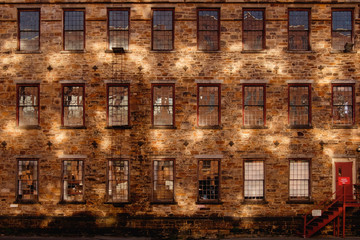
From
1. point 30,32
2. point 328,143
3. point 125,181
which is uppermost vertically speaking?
point 30,32

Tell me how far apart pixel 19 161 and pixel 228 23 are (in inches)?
497

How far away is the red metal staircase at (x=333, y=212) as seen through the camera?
15453mm

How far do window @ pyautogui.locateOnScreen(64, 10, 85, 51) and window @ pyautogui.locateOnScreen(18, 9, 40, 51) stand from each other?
1473mm

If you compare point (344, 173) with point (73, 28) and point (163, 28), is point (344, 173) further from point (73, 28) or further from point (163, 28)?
point (73, 28)

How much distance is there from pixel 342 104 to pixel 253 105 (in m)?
4.47

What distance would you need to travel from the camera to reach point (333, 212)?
15602 mm

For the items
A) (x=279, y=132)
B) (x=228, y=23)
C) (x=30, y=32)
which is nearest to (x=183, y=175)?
(x=279, y=132)

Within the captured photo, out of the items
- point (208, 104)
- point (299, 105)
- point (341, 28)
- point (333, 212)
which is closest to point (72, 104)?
point (208, 104)

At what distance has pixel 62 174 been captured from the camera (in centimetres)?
1642

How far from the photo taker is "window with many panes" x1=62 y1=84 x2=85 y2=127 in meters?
16.6

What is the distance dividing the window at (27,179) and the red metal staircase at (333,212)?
1330 centimetres

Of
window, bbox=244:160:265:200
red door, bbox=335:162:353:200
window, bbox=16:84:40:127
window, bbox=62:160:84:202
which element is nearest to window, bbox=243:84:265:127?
window, bbox=244:160:265:200

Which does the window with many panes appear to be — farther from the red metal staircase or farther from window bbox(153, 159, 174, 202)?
the red metal staircase

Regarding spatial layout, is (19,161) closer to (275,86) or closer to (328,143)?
(275,86)
